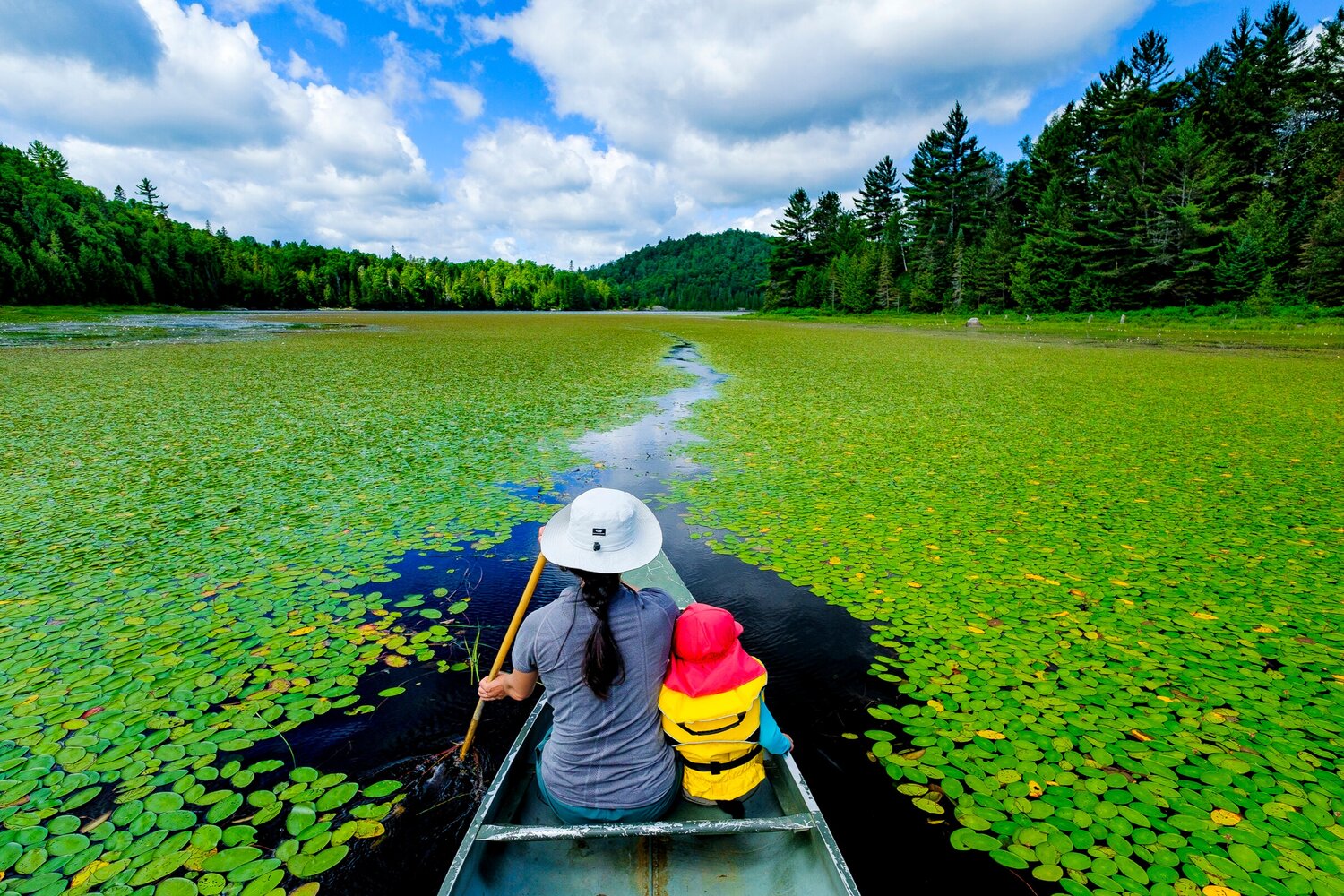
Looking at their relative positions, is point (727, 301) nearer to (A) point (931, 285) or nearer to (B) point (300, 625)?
(A) point (931, 285)

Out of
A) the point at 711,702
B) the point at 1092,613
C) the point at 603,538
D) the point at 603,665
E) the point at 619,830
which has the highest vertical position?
the point at 603,538

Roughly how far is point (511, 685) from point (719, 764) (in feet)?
2.65

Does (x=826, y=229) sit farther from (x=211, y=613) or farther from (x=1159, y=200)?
(x=211, y=613)

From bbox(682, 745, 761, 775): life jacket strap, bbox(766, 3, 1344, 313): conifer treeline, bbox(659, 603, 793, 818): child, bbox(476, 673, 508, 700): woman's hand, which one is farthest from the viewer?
bbox(766, 3, 1344, 313): conifer treeline

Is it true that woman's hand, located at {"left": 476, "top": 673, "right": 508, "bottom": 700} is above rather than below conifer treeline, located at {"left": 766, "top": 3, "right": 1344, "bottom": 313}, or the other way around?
below

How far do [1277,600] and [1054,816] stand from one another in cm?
293

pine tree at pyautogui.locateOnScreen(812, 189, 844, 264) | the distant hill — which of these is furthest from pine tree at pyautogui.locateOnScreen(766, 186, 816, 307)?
the distant hill

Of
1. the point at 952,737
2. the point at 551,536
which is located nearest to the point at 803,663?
the point at 952,737

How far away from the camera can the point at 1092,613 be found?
12.5 feet

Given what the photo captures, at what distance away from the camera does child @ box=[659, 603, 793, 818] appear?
200 cm

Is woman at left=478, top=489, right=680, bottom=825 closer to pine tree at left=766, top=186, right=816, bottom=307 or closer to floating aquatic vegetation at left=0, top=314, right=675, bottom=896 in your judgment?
floating aquatic vegetation at left=0, top=314, right=675, bottom=896

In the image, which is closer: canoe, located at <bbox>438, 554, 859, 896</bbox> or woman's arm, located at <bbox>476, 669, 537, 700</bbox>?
canoe, located at <bbox>438, 554, 859, 896</bbox>

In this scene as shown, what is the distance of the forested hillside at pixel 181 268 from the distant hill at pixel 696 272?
19.1 meters

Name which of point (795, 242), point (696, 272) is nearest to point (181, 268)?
point (795, 242)
